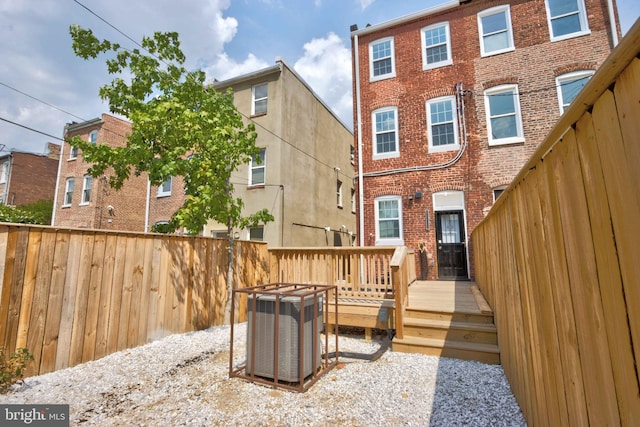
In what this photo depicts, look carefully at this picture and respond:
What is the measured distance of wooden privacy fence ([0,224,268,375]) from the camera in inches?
140

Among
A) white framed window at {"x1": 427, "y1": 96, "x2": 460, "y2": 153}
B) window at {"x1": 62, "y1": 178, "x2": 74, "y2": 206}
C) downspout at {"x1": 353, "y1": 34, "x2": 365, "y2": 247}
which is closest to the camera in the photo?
white framed window at {"x1": 427, "y1": 96, "x2": 460, "y2": 153}

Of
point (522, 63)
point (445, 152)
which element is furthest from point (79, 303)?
point (522, 63)

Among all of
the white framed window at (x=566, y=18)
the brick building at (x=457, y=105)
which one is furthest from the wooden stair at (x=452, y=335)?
the white framed window at (x=566, y=18)

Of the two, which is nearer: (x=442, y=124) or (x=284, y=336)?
(x=284, y=336)

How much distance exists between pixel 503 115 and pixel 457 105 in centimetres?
143

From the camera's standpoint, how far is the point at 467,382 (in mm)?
3631

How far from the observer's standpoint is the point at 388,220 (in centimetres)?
1036

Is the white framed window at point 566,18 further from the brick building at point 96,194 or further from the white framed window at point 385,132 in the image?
the brick building at point 96,194

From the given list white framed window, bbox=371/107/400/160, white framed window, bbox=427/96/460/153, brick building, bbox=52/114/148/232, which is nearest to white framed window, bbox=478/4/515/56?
white framed window, bbox=427/96/460/153

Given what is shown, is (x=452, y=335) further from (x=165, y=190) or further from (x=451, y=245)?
(x=165, y=190)

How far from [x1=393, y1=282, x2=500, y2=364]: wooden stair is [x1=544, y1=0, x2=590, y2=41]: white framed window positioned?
946cm

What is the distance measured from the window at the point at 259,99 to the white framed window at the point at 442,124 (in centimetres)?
658

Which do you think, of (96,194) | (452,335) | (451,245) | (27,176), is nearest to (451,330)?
(452,335)

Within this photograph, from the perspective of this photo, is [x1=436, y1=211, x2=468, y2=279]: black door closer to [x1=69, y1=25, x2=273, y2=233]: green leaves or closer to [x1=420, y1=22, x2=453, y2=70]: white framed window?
[x1=420, y1=22, x2=453, y2=70]: white framed window
